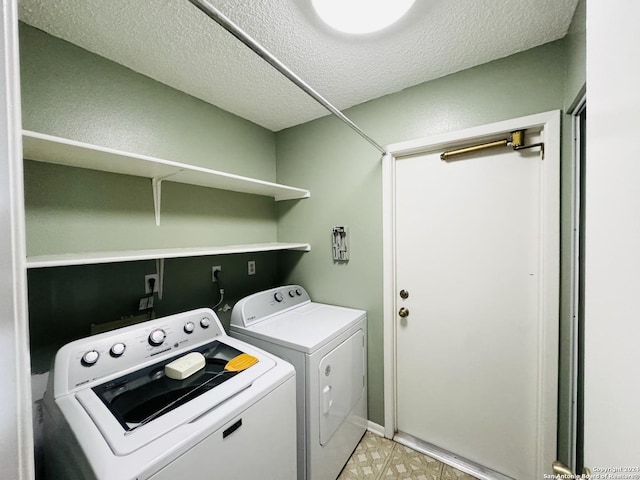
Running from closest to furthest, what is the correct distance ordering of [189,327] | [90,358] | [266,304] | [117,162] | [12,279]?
[12,279] → [90,358] → [117,162] → [189,327] → [266,304]

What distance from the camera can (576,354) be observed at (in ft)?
4.25

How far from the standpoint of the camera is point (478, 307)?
1.59m

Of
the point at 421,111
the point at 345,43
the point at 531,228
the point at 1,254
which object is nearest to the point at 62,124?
the point at 1,254

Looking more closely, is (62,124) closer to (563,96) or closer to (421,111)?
(421,111)

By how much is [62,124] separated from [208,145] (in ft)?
2.59

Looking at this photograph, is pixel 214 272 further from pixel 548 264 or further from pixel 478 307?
pixel 548 264

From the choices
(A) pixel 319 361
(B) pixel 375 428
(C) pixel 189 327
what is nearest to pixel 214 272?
(C) pixel 189 327

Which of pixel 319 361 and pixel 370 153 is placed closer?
pixel 319 361

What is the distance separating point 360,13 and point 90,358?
1906 millimetres

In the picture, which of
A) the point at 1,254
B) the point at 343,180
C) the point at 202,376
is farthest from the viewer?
the point at 343,180

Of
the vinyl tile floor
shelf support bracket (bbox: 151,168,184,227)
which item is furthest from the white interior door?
shelf support bracket (bbox: 151,168,184,227)

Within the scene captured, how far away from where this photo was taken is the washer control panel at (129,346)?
40.1 inches

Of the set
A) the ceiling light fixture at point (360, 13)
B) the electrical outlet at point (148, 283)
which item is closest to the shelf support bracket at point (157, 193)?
the electrical outlet at point (148, 283)

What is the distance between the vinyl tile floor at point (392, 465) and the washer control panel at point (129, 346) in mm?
1273
